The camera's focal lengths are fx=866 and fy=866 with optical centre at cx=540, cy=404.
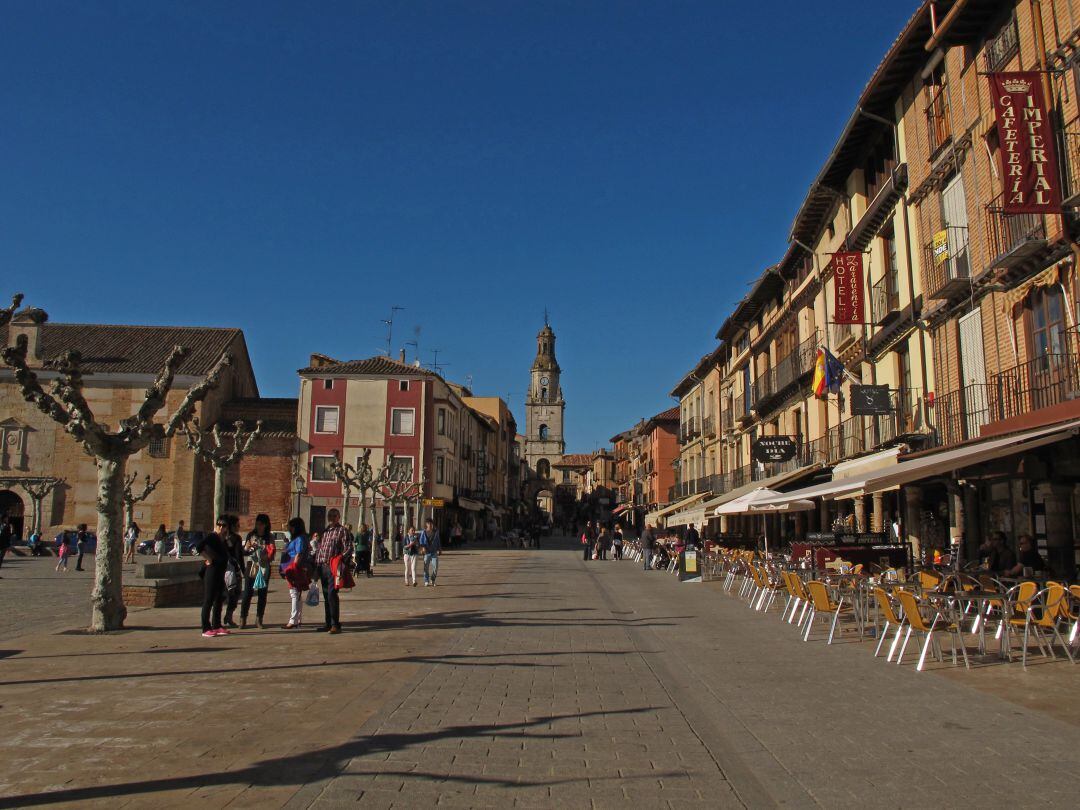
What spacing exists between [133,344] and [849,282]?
42.7 meters

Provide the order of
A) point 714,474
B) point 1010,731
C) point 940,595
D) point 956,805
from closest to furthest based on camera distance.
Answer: point 956,805 < point 1010,731 < point 940,595 < point 714,474

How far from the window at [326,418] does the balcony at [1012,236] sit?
39410mm

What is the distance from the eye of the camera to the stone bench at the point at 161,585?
14.5 metres

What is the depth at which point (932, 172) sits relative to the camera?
18.5 m

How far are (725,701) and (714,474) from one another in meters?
38.7

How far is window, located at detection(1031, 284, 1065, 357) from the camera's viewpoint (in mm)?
14000

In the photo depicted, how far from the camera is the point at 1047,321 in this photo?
47.5ft

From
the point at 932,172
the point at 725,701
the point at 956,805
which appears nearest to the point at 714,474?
the point at 932,172

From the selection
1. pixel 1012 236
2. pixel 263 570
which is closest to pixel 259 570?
pixel 263 570

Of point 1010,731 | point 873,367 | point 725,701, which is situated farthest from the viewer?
point 873,367

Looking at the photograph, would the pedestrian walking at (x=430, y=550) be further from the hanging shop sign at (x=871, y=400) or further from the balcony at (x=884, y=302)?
the balcony at (x=884, y=302)

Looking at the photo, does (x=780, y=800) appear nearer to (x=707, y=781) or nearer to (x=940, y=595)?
(x=707, y=781)

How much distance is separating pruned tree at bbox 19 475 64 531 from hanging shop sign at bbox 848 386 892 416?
39.4 meters

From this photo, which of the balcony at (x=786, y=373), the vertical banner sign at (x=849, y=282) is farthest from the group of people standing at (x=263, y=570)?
the balcony at (x=786, y=373)
